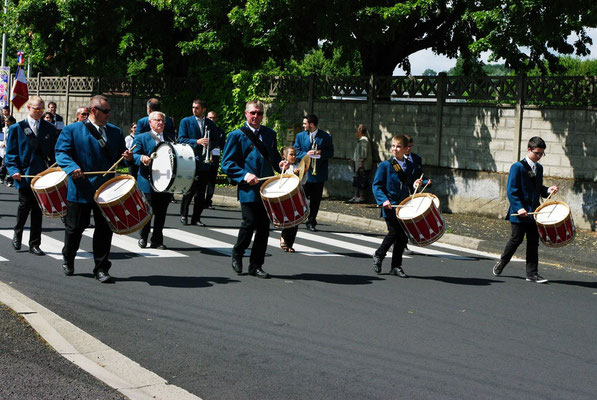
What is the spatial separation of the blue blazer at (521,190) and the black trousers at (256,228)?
2889mm

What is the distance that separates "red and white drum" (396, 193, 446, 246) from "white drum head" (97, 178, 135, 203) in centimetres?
305

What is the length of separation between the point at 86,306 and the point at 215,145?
7457 mm

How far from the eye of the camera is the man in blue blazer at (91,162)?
970 centimetres

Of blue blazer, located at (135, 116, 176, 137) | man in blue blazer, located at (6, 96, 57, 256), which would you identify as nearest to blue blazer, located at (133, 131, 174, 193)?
blue blazer, located at (135, 116, 176, 137)

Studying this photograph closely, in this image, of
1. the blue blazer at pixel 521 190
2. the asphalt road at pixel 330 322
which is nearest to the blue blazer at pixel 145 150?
the asphalt road at pixel 330 322

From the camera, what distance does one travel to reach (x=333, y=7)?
65.2 feet

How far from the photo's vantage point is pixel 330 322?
8.14m

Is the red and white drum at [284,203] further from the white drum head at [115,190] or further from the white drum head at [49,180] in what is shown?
the white drum head at [49,180]

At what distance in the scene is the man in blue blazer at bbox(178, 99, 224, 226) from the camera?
15141 millimetres

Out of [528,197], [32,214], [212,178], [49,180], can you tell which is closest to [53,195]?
[49,180]

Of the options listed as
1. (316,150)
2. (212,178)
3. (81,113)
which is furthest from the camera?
(212,178)

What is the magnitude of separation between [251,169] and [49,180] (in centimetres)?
240

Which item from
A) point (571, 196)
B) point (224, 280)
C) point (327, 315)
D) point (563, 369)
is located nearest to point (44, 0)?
point (571, 196)

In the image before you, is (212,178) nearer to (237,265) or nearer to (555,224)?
(237,265)
